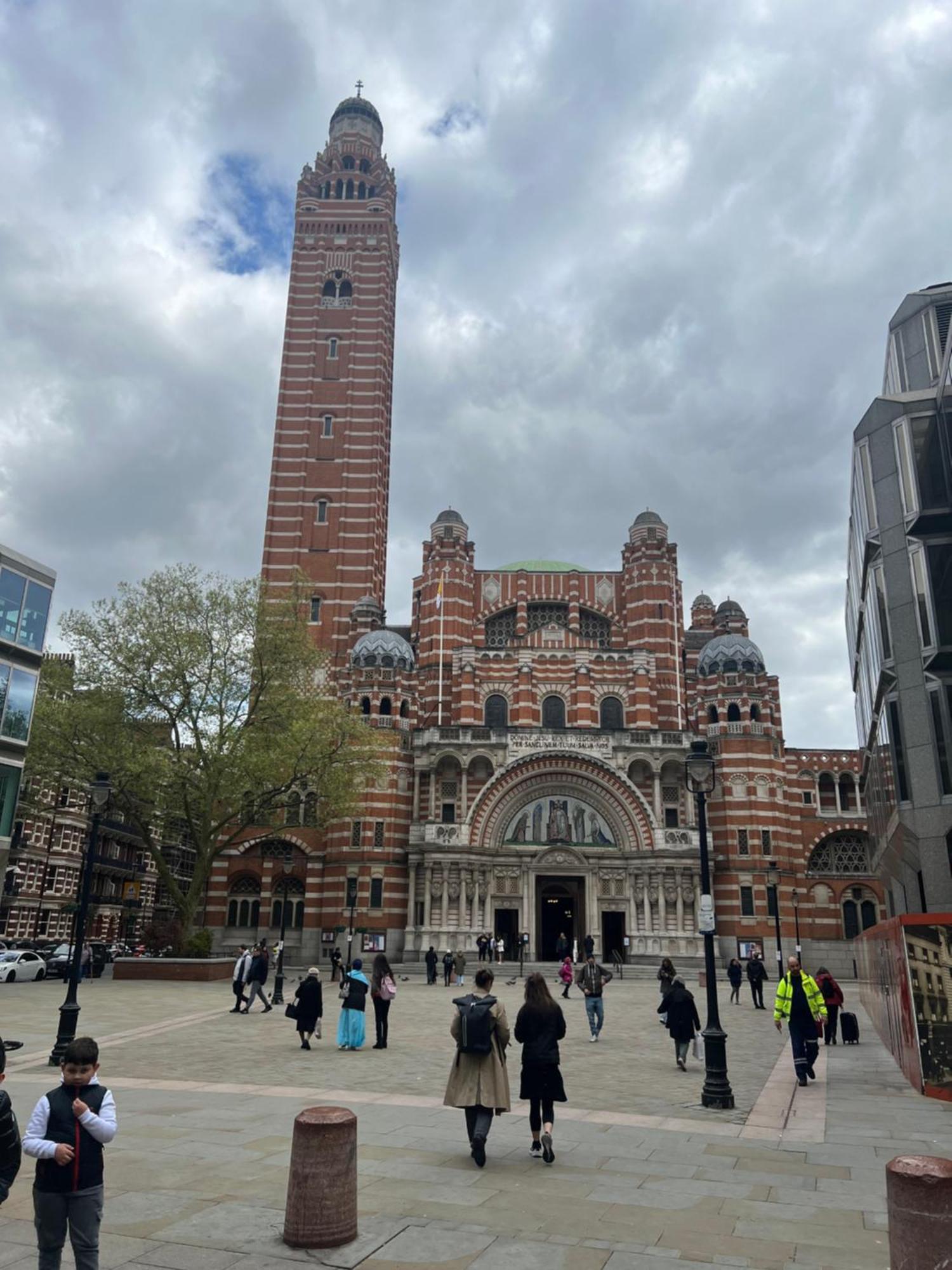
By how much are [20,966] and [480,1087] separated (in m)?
31.2

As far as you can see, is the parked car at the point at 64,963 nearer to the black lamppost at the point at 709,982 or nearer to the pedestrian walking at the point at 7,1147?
the black lamppost at the point at 709,982

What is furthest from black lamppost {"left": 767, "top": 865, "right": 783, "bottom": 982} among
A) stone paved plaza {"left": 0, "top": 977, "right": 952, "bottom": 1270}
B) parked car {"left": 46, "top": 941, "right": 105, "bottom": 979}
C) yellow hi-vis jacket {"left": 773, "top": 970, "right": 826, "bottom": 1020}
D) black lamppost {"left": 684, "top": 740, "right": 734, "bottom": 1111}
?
parked car {"left": 46, "top": 941, "right": 105, "bottom": 979}

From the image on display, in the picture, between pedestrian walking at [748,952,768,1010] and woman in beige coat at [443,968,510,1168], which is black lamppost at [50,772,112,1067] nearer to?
woman in beige coat at [443,968,510,1168]

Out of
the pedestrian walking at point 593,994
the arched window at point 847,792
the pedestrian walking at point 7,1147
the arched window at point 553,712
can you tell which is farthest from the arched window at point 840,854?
the pedestrian walking at point 7,1147

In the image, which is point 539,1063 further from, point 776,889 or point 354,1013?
point 776,889

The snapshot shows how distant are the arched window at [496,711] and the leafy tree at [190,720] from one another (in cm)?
1663

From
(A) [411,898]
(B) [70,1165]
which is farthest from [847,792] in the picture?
(B) [70,1165]

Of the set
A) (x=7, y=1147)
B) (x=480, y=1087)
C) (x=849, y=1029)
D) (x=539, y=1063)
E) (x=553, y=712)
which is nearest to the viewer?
(x=7, y=1147)

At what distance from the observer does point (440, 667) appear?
54.4m

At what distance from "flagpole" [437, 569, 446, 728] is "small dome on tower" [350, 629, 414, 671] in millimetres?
1782

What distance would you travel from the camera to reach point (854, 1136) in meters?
10.1

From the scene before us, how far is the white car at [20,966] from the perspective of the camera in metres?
32.6

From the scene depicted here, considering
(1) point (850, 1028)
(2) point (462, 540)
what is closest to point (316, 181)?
(2) point (462, 540)

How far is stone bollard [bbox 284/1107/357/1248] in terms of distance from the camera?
245 inches
